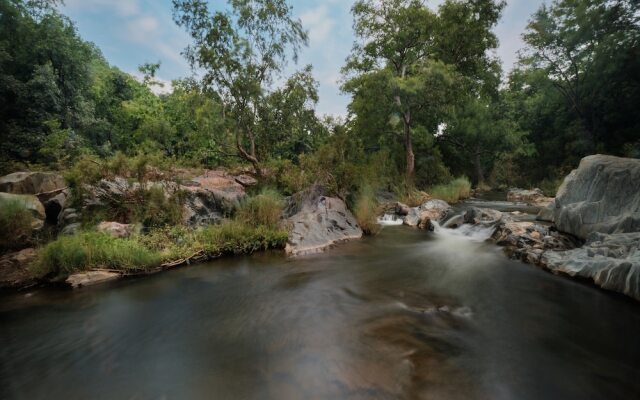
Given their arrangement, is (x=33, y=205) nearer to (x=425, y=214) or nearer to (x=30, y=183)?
(x=30, y=183)

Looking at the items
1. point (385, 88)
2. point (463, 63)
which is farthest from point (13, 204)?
point (463, 63)

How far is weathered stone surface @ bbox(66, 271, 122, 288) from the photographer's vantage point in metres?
6.46

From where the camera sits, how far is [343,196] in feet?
38.0

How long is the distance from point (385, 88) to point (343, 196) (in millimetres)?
9193

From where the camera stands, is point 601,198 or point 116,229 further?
point 116,229

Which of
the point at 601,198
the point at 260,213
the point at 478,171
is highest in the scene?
the point at 478,171

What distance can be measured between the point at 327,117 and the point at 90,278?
1248cm

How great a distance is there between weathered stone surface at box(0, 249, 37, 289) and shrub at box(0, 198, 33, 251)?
1.28 ft

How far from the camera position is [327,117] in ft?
52.1

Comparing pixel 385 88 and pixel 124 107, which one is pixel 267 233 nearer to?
pixel 385 88

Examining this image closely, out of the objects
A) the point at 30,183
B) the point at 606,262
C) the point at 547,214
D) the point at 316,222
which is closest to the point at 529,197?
the point at 547,214

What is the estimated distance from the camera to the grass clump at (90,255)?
21.6ft

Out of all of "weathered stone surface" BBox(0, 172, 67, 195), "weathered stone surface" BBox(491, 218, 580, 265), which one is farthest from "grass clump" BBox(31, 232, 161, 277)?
"weathered stone surface" BBox(491, 218, 580, 265)

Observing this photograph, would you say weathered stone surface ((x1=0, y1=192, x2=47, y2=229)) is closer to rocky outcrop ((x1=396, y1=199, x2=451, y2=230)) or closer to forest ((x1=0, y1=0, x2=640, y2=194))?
forest ((x1=0, y1=0, x2=640, y2=194))
